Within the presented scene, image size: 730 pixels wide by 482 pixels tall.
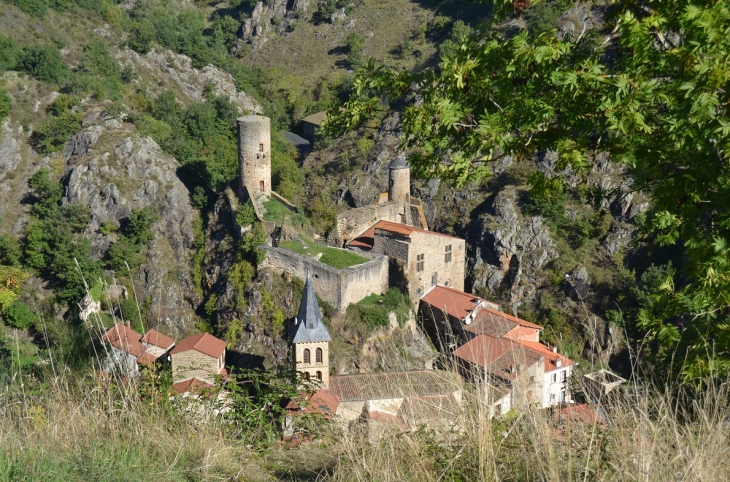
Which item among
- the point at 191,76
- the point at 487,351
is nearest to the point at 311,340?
the point at 487,351

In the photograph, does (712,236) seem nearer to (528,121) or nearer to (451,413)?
(528,121)

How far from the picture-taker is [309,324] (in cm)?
2223

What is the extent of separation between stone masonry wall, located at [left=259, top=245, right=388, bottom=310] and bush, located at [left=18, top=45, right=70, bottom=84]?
25.2 metres

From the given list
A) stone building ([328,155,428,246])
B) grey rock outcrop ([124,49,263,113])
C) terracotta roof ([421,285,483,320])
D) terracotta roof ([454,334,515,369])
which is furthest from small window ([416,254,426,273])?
grey rock outcrop ([124,49,263,113])

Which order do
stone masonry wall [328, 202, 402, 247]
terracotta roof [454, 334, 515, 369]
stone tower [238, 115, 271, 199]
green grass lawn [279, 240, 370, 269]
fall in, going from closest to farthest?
terracotta roof [454, 334, 515, 369], green grass lawn [279, 240, 370, 269], stone masonry wall [328, 202, 402, 247], stone tower [238, 115, 271, 199]

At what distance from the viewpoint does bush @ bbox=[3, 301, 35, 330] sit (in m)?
31.1

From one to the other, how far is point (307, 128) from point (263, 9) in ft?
67.9

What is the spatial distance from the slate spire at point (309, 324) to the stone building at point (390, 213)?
8685mm

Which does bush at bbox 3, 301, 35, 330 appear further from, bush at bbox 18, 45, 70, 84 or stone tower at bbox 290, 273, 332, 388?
bush at bbox 18, 45, 70, 84

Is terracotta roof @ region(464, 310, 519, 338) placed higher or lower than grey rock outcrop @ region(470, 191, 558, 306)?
lower

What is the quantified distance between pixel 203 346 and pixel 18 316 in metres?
12.8

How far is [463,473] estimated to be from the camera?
5395mm

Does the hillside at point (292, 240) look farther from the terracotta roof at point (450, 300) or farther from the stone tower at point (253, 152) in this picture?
the terracotta roof at point (450, 300)

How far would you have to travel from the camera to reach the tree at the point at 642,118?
5.90 m
